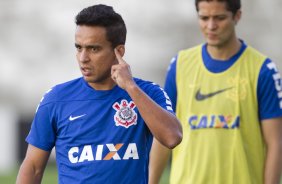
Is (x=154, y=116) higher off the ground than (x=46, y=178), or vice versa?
(x=154, y=116)

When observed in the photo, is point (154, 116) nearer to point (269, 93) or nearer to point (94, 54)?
point (94, 54)

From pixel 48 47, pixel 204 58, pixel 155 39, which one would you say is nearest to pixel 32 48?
pixel 48 47

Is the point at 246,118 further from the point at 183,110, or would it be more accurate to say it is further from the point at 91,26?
the point at 91,26

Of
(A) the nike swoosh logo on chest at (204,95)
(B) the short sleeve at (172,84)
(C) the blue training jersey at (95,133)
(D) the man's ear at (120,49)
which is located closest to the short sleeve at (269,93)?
(A) the nike swoosh logo on chest at (204,95)

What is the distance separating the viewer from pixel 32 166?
7.79 metres

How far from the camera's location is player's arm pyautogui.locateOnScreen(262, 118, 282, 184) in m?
9.21

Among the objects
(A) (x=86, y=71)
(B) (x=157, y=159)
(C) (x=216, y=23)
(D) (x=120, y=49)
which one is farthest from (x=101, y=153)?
(C) (x=216, y=23)

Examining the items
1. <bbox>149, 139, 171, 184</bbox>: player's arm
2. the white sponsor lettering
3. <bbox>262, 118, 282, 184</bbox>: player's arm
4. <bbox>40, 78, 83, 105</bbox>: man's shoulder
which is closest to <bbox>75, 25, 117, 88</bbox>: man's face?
<bbox>40, 78, 83, 105</bbox>: man's shoulder

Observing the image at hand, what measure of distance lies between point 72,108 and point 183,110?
177 cm

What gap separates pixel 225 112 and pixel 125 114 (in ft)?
5.53

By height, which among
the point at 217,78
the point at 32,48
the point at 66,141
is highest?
the point at 32,48

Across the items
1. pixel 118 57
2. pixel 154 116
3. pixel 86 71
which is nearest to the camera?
pixel 154 116

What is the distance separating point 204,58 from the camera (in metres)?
9.58

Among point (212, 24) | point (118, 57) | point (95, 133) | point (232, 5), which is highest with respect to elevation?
point (232, 5)
